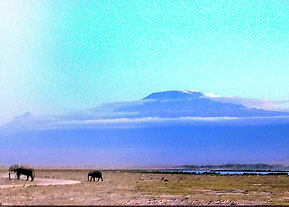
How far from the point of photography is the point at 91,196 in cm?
3422

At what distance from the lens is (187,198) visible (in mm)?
34250

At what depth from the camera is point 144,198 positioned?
33.4 m

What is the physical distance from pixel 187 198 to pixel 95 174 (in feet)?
76.7

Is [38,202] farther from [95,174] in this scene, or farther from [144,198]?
[95,174]

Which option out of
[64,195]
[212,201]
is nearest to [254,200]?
[212,201]

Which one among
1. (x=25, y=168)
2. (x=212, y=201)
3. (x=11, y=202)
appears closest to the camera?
(x=11, y=202)

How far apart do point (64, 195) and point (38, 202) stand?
5.19 m

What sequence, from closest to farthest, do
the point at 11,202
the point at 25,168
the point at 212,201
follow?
the point at 11,202 → the point at 212,201 → the point at 25,168

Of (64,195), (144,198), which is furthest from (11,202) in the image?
(144,198)

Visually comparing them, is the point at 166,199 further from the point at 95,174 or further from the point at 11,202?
the point at 95,174

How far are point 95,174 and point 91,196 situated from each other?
71.6 feet

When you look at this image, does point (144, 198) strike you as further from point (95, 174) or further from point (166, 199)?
point (95, 174)

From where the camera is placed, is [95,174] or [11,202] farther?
[95,174]

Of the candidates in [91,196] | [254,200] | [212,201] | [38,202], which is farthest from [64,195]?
[254,200]
